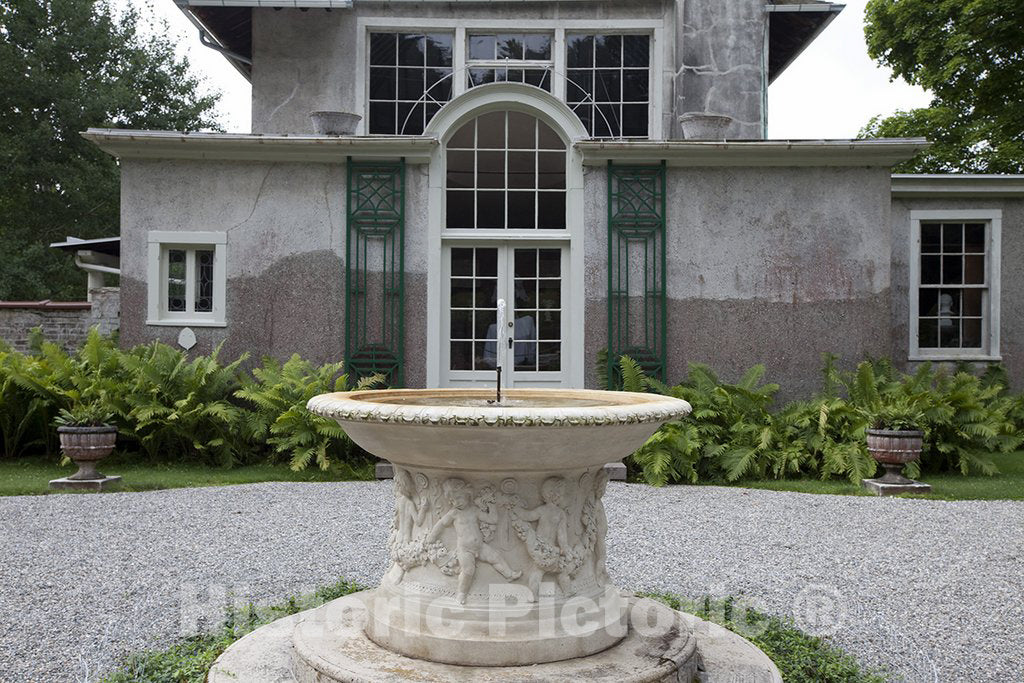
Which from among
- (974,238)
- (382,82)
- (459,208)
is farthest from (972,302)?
(382,82)

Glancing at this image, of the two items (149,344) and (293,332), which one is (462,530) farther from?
(149,344)

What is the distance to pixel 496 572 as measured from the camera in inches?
142

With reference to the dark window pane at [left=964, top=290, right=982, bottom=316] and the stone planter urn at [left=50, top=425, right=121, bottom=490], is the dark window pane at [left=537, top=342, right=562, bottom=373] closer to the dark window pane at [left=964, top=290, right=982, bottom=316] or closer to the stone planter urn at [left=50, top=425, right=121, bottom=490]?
the stone planter urn at [left=50, top=425, right=121, bottom=490]

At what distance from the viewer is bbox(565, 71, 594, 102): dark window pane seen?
43.8ft

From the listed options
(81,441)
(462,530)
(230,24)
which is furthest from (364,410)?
(230,24)

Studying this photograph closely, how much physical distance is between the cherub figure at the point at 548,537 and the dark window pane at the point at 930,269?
10295mm

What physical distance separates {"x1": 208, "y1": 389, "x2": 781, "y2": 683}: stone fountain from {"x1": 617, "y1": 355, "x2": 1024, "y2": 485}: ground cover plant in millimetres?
5161

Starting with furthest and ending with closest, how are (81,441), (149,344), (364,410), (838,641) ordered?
1. (149,344)
2. (81,441)
3. (838,641)
4. (364,410)

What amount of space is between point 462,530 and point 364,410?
69 cm

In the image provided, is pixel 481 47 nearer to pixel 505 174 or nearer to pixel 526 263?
pixel 505 174

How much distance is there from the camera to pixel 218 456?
971cm

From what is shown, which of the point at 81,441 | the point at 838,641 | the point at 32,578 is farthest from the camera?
the point at 81,441

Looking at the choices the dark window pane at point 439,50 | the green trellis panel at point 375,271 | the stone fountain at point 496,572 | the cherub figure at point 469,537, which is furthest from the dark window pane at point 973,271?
the cherub figure at point 469,537

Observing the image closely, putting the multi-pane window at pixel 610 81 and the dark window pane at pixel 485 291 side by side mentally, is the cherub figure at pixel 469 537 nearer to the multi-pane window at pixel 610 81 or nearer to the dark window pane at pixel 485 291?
the dark window pane at pixel 485 291
